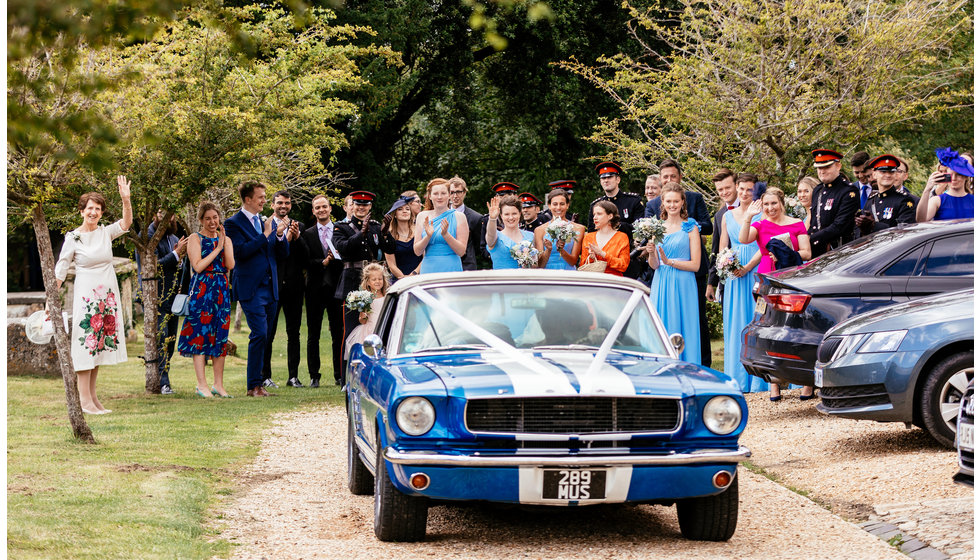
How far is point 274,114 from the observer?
17.5m

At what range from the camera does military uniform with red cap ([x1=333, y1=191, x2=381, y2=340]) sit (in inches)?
547

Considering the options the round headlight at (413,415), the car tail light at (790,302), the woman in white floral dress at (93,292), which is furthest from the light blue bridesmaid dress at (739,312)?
the round headlight at (413,415)

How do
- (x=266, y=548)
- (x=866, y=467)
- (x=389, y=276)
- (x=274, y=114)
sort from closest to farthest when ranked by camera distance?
1. (x=266, y=548)
2. (x=866, y=467)
3. (x=389, y=276)
4. (x=274, y=114)

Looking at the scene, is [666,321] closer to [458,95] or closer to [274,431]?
[274,431]

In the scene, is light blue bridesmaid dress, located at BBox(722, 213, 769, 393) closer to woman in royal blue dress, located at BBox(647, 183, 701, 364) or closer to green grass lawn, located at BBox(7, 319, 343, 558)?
woman in royal blue dress, located at BBox(647, 183, 701, 364)

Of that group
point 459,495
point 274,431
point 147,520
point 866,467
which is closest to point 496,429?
point 459,495

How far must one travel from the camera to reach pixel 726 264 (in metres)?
12.2

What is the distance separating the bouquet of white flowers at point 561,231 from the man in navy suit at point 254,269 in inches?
145

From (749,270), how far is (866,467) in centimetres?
424

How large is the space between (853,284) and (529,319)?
4193mm

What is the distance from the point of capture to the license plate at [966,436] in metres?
6.15

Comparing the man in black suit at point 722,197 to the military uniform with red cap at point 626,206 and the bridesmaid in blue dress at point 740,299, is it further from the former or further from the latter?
the military uniform with red cap at point 626,206

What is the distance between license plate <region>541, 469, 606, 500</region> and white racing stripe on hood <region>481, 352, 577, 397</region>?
1.37 feet

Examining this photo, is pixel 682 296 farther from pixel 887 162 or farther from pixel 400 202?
pixel 400 202
